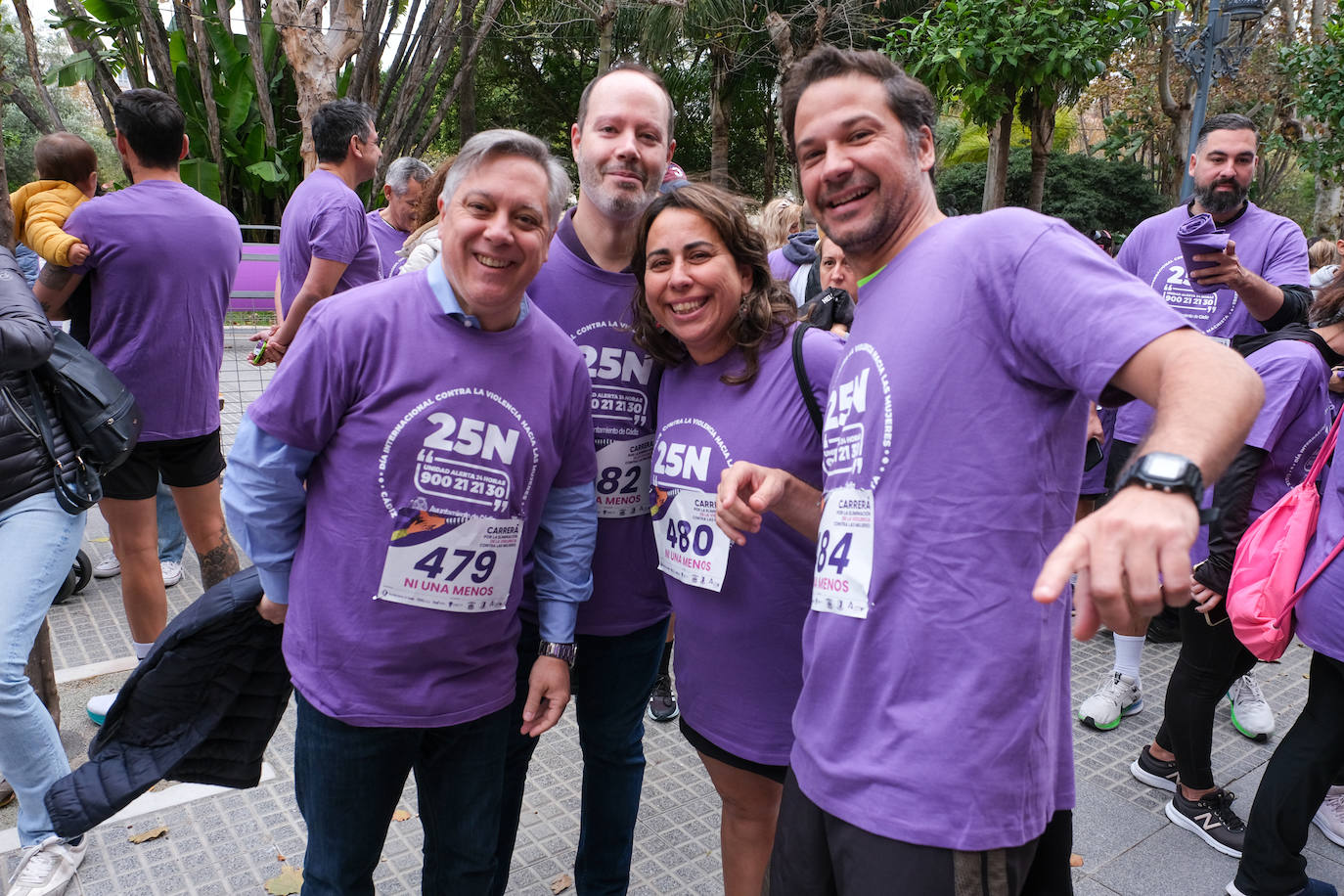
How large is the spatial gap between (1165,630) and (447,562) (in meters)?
4.47

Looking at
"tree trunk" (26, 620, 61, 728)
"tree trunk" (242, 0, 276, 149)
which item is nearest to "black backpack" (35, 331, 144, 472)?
"tree trunk" (26, 620, 61, 728)

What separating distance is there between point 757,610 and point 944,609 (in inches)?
29.3

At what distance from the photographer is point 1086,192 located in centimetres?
2084

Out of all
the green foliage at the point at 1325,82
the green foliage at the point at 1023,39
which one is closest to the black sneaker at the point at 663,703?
the green foliage at the point at 1023,39

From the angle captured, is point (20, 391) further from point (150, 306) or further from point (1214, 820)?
point (1214, 820)

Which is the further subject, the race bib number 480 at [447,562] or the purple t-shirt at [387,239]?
the purple t-shirt at [387,239]

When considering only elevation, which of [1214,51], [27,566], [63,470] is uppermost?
[1214,51]

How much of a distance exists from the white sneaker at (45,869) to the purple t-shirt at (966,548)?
253 centimetres

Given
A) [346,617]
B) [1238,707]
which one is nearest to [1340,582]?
[1238,707]

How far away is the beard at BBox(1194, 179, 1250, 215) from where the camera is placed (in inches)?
170

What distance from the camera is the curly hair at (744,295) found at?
2.18 metres

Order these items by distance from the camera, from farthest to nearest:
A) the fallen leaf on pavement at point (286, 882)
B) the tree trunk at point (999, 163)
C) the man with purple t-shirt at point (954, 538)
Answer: the tree trunk at point (999, 163), the fallen leaf on pavement at point (286, 882), the man with purple t-shirt at point (954, 538)

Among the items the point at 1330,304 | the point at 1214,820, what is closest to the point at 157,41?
the point at 1330,304

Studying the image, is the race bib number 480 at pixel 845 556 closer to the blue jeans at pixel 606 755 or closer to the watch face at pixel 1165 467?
the watch face at pixel 1165 467
